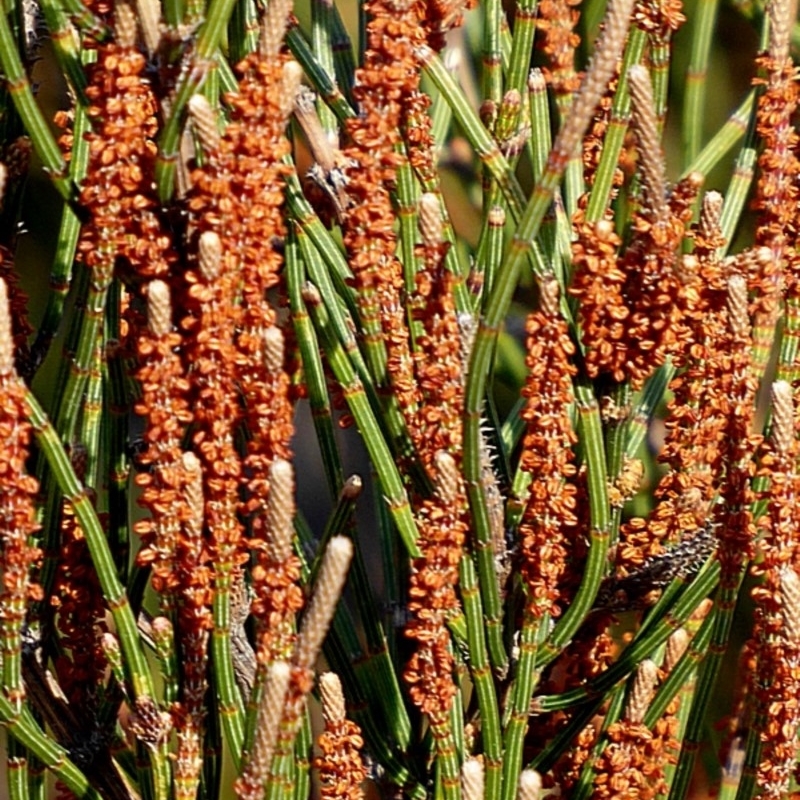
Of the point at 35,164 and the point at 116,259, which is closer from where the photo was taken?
the point at 116,259

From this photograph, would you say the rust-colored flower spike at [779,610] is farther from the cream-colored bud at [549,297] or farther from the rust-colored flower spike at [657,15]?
the rust-colored flower spike at [657,15]

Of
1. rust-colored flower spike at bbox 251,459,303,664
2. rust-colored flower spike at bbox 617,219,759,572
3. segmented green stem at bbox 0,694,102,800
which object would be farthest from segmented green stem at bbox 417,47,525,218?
segmented green stem at bbox 0,694,102,800

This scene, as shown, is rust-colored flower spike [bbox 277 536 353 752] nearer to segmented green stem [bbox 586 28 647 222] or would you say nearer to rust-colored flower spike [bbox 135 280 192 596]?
rust-colored flower spike [bbox 135 280 192 596]

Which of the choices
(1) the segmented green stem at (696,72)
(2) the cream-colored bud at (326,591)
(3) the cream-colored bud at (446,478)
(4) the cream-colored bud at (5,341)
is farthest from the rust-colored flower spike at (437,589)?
(1) the segmented green stem at (696,72)

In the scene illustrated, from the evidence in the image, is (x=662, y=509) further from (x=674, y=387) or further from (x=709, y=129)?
(x=709, y=129)

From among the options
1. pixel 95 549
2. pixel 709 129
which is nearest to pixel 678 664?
pixel 95 549

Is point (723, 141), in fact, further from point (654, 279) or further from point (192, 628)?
point (192, 628)

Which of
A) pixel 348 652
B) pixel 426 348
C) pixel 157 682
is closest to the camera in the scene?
pixel 426 348

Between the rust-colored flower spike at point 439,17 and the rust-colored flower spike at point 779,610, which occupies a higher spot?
the rust-colored flower spike at point 439,17
